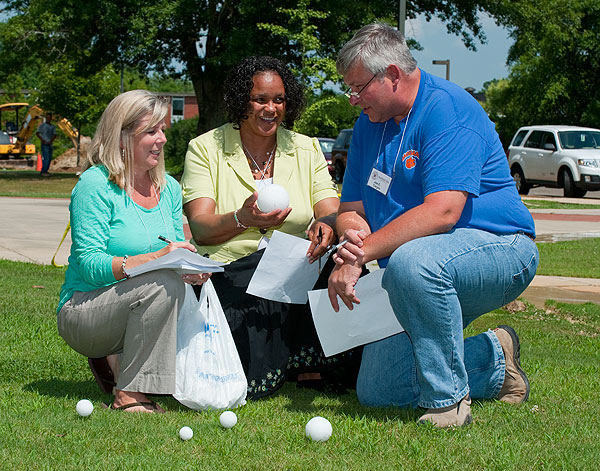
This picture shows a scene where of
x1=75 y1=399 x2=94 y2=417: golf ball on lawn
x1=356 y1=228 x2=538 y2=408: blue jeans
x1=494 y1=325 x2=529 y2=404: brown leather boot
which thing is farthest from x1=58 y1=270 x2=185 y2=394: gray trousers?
x1=494 y1=325 x2=529 y2=404: brown leather boot

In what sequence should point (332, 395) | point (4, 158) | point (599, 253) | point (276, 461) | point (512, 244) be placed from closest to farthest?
1. point (276, 461)
2. point (512, 244)
3. point (332, 395)
4. point (599, 253)
5. point (4, 158)

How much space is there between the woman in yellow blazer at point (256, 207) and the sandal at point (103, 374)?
637mm

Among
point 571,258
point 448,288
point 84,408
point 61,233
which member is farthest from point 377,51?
point 61,233

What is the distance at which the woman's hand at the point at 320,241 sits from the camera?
4.11 meters

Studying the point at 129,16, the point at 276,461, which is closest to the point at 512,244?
the point at 276,461

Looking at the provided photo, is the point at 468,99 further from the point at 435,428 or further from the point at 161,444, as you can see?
the point at 161,444

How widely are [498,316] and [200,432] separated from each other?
12.2ft

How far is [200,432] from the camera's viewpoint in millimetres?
3473

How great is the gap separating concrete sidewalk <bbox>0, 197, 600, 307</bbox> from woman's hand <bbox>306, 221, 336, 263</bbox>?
355cm

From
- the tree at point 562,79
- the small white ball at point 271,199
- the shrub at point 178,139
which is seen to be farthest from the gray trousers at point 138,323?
the shrub at point 178,139

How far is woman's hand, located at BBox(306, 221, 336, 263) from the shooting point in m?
4.11

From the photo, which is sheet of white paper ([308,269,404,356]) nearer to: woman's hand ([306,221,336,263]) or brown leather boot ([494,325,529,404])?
woman's hand ([306,221,336,263])

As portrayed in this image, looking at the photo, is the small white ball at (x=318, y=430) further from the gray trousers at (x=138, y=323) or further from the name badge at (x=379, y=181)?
the name badge at (x=379, y=181)

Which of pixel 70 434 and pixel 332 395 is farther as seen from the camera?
pixel 332 395
